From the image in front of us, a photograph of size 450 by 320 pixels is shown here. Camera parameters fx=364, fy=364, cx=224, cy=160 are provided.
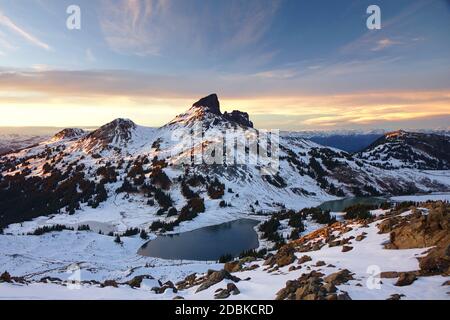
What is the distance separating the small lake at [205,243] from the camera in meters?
70.2

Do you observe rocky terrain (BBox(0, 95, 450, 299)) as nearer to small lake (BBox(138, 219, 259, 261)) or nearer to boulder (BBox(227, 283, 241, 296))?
boulder (BBox(227, 283, 241, 296))

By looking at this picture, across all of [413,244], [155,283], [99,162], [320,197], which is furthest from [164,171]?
[413,244]

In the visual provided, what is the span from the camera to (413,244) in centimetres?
2312

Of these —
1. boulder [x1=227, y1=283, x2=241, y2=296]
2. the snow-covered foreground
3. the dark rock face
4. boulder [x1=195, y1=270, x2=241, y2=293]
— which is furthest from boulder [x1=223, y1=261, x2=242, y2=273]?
the dark rock face

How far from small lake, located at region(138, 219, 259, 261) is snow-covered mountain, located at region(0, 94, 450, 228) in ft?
31.1

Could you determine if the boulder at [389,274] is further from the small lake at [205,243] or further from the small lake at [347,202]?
the small lake at [347,202]

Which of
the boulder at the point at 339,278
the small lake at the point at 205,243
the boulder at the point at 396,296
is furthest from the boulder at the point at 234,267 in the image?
the small lake at the point at 205,243

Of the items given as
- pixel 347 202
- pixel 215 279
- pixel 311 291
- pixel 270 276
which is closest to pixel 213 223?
pixel 347 202

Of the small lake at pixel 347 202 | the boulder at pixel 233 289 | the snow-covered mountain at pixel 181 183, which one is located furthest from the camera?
the small lake at pixel 347 202

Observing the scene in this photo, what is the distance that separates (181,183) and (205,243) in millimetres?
60157

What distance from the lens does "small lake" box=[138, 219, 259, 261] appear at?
2763 inches

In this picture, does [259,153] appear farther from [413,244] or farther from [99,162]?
[413,244]

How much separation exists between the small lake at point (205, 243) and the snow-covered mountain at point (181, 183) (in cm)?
948
